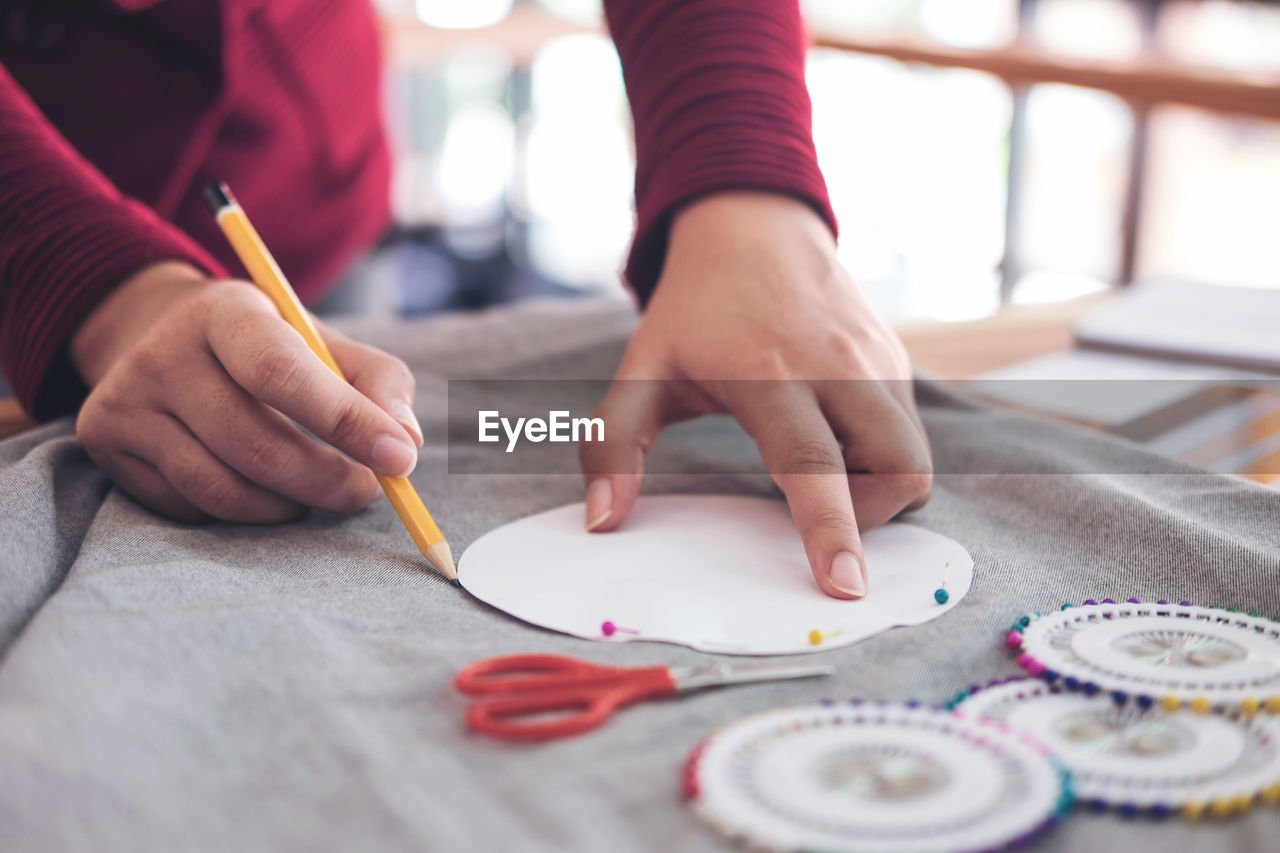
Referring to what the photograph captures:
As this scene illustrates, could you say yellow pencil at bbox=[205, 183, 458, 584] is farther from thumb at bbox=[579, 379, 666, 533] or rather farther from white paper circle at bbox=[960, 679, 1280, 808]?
white paper circle at bbox=[960, 679, 1280, 808]

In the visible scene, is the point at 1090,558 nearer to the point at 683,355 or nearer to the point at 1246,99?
the point at 683,355

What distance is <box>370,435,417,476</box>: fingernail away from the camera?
465 millimetres

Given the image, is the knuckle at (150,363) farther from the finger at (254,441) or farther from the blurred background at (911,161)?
the blurred background at (911,161)

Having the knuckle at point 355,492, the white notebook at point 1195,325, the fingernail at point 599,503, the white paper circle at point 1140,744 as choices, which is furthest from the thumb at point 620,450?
the white notebook at point 1195,325

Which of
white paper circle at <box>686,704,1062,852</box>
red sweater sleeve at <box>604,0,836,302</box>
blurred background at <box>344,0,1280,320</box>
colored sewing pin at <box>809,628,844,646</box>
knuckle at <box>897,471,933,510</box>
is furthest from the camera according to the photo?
blurred background at <box>344,0,1280,320</box>

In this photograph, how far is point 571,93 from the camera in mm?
3436

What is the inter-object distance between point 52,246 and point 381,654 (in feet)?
1.09

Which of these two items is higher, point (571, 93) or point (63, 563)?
point (63, 563)

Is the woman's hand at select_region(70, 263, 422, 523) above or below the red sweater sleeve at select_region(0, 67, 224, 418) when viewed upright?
below

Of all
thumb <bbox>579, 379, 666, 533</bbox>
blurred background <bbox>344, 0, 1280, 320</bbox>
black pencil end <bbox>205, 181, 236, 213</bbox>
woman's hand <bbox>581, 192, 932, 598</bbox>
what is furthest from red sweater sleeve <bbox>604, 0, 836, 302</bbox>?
blurred background <bbox>344, 0, 1280, 320</bbox>

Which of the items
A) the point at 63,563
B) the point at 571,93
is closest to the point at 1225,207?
the point at 571,93

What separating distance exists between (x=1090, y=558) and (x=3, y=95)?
606 millimetres

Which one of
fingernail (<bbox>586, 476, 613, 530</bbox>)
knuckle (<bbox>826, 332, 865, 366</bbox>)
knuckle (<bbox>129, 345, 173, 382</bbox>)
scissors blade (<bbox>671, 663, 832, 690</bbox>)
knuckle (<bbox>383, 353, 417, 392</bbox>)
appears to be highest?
knuckle (<bbox>129, 345, 173, 382</bbox>)

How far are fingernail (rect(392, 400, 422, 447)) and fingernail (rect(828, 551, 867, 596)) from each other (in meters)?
0.20
